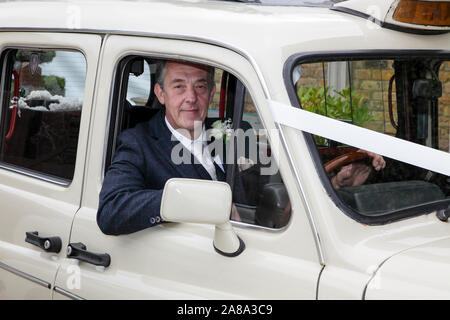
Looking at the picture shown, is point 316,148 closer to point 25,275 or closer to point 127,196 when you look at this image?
point 127,196

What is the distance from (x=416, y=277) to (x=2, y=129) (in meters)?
2.25

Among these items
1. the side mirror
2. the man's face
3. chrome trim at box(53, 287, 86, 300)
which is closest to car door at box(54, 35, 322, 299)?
chrome trim at box(53, 287, 86, 300)

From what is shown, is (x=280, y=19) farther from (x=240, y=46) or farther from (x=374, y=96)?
(x=374, y=96)

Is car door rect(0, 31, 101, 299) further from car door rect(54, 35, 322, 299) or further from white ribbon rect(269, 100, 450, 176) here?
white ribbon rect(269, 100, 450, 176)

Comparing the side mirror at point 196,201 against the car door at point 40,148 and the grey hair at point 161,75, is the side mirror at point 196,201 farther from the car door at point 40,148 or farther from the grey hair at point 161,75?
the car door at point 40,148

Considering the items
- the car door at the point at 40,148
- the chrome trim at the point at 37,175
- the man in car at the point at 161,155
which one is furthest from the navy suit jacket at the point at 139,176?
the chrome trim at the point at 37,175

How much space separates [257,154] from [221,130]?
303 millimetres

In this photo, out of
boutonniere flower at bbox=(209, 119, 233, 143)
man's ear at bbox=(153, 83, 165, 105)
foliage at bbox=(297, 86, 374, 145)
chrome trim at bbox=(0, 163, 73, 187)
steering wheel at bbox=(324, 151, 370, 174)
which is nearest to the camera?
steering wheel at bbox=(324, 151, 370, 174)

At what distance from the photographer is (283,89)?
2461mm

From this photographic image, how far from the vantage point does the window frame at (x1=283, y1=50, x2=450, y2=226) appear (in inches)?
94.5

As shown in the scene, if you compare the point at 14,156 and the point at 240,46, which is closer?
the point at 240,46

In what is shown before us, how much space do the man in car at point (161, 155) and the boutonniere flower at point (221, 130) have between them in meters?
0.06
